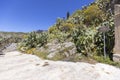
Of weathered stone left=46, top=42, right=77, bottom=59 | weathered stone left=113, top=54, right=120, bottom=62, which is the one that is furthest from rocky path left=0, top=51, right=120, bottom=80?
weathered stone left=46, top=42, right=77, bottom=59

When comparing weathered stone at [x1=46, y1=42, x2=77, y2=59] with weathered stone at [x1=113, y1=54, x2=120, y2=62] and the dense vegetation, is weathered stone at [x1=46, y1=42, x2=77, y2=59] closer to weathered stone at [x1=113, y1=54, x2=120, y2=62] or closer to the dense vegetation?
the dense vegetation

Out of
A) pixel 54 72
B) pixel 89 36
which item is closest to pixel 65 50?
pixel 89 36

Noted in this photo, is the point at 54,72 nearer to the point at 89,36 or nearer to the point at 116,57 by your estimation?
the point at 116,57

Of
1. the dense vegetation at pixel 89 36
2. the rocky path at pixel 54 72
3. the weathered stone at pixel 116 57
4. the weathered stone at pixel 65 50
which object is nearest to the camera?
the rocky path at pixel 54 72

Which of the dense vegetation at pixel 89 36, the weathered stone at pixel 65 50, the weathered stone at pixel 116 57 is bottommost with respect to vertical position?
the weathered stone at pixel 116 57

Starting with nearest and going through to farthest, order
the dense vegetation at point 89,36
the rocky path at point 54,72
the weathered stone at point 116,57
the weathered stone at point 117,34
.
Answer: the rocky path at point 54,72, the weathered stone at point 116,57, the weathered stone at point 117,34, the dense vegetation at point 89,36

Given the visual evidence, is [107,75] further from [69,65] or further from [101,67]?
[69,65]

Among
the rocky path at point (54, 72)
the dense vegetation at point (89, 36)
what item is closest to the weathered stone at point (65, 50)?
the dense vegetation at point (89, 36)

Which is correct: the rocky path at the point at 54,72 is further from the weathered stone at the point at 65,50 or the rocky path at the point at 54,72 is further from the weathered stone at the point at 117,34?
the weathered stone at the point at 65,50

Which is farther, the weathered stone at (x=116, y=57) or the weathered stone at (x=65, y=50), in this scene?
the weathered stone at (x=65, y=50)

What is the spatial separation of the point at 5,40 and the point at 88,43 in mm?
16319

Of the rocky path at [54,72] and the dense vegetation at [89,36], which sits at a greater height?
the dense vegetation at [89,36]

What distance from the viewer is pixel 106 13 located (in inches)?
990

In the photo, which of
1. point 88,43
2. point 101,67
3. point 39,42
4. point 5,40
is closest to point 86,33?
point 88,43
